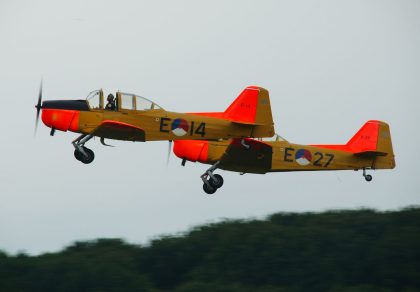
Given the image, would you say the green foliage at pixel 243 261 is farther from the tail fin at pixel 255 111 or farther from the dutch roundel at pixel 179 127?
the dutch roundel at pixel 179 127

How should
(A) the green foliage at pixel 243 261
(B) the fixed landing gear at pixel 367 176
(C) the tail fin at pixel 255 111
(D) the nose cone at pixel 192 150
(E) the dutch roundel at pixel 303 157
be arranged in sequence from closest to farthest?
(C) the tail fin at pixel 255 111, (D) the nose cone at pixel 192 150, (E) the dutch roundel at pixel 303 157, (B) the fixed landing gear at pixel 367 176, (A) the green foliage at pixel 243 261

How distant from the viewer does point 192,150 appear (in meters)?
30.4

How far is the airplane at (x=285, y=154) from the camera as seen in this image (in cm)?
3008

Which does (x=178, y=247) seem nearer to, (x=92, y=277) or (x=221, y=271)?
(x=221, y=271)

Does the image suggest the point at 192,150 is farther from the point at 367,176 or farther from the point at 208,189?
the point at 367,176

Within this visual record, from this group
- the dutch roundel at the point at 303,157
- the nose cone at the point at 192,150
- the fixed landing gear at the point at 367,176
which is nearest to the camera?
the nose cone at the point at 192,150

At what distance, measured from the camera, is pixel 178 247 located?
5909 centimetres

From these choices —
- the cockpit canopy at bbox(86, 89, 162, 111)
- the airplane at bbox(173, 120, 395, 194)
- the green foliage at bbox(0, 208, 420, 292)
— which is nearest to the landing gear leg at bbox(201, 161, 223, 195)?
the airplane at bbox(173, 120, 395, 194)

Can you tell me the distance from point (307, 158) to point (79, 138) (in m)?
7.88

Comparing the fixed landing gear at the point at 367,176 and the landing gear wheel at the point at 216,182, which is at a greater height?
the fixed landing gear at the point at 367,176

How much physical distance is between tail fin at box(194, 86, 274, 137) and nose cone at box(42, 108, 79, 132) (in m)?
4.09

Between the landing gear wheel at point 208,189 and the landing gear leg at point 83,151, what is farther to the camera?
the landing gear wheel at point 208,189

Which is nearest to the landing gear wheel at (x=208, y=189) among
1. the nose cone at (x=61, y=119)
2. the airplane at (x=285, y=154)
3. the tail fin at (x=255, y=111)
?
the airplane at (x=285, y=154)

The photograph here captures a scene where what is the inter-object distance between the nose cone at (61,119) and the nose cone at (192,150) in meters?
4.34
